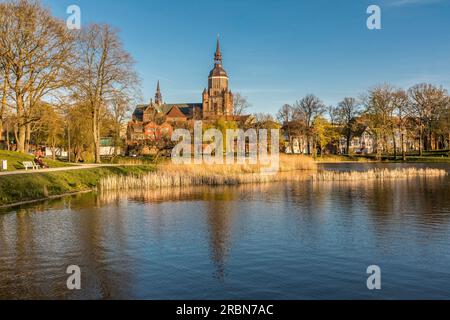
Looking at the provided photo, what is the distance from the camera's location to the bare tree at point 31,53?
34625 millimetres

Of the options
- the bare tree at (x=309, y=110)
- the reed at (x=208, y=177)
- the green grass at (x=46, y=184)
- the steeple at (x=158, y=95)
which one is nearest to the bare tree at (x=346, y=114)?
the bare tree at (x=309, y=110)

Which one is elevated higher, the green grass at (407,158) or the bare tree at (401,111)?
the bare tree at (401,111)

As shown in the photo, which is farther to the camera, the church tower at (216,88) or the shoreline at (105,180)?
the church tower at (216,88)

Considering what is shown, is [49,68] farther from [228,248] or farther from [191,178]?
[228,248]

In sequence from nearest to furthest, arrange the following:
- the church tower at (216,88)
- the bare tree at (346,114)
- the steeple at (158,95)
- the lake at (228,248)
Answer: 1. the lake at (228,248)
2. the bare tree at (346,114)
3. the church tower at (216,88)
4. the steeple at (158,95)

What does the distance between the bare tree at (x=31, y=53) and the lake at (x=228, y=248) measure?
16.8 m

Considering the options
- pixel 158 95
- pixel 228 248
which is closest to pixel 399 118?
pixel 228 248

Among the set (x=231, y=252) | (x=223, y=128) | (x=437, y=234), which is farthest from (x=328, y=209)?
(x=223, y=128)

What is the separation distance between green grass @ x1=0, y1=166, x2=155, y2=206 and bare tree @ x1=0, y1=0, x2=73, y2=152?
8.33 m

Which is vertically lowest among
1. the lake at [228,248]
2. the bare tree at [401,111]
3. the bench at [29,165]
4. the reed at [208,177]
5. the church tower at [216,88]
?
the lake at [228,248]

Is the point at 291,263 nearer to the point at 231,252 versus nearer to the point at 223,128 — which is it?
the point at 231,252

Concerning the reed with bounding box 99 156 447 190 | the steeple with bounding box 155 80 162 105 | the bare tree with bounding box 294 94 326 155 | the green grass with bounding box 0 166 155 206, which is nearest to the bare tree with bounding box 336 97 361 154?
the bare tree with bounding box 294 94 326 155

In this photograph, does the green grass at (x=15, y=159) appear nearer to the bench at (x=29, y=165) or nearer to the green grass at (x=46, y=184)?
the bench at (x=29, y=165)

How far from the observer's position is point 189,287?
→ 10.3 m
